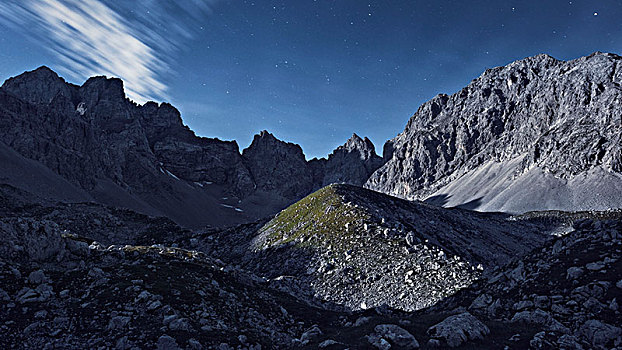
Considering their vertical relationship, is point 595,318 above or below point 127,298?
above

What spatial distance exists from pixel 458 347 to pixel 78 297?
1690cm

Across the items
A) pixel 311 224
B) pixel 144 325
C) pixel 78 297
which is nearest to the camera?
pixel 144 325

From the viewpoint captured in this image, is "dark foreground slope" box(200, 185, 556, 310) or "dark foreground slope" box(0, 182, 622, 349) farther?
"dark foreground slope" box(200, 185, 556, 310)

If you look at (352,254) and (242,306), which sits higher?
(352,254)

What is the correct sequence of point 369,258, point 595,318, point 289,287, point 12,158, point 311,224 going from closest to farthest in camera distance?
point 595,318 < point 289,287 < point 369,258 < point 311,224 < point 12,158

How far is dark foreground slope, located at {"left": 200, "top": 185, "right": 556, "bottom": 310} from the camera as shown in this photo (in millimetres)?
31562

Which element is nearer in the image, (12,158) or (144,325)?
(144,325)

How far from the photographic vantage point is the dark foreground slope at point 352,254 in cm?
3156

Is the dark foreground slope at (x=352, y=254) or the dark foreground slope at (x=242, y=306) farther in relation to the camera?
the dark foreground slope at (x=352, y=254)

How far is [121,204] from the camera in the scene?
176625 mm

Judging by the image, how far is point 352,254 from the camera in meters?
38.2

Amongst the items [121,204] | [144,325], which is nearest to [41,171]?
[121,204]

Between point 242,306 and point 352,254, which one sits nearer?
point 242,306

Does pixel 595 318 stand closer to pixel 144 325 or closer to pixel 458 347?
pixel 458 347
